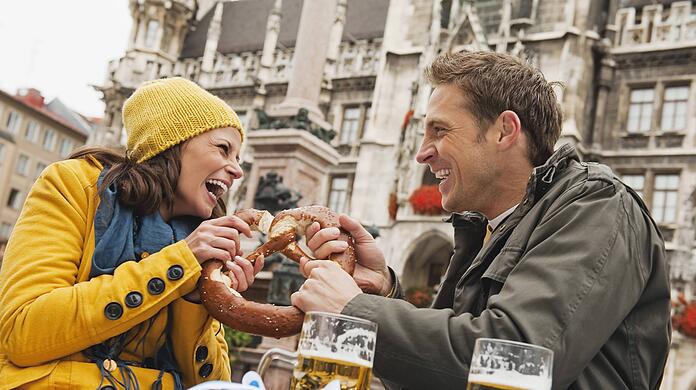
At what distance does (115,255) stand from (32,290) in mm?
253

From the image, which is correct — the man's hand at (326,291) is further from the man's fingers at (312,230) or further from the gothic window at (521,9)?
the gothic window at (521,9)

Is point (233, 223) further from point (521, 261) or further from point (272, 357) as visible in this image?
point (272, 357)

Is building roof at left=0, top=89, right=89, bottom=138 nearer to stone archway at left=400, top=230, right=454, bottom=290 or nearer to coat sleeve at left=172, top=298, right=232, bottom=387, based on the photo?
stone archway at left=400, top=230, right=454, bottom=290

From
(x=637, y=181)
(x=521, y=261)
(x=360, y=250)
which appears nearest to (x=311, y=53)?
(x=360, y=250)

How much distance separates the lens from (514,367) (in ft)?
4.33

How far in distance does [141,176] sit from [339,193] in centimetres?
2292

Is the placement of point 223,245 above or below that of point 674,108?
below

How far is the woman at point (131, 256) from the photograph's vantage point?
2.01 metres

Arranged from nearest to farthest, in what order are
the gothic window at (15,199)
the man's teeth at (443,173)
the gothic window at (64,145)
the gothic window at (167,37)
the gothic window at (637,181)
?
the man's teeth at (443,173)
the gothic window at (637,181)
the gothic window at (167,37)
the gothic window at (15,199)
the gothic window at (64,145)

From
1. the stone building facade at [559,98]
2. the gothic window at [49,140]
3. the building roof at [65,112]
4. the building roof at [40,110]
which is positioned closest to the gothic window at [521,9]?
the stone building facade at [559,98]

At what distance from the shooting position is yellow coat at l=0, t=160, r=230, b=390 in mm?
1992

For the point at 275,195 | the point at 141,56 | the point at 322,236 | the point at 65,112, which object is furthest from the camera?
the point at 65,112

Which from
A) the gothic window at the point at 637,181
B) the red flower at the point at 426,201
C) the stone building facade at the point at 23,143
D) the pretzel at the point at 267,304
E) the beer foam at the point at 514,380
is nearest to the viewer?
the beer foam at the point at 514,380

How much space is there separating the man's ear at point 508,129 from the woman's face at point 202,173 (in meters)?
0.79
